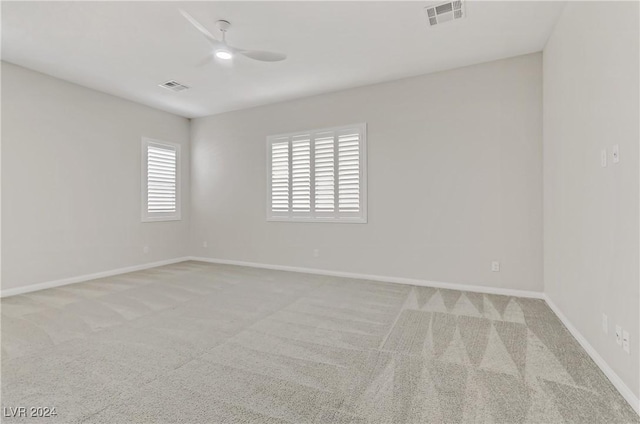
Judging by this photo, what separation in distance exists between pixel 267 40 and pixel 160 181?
3.76 meters

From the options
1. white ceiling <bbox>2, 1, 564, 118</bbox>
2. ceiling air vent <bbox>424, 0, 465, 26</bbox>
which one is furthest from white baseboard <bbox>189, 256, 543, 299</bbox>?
ceiling air vent <bbox>424, 0, 465, 26</bbox>

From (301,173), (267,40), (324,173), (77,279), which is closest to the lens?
(267,40)

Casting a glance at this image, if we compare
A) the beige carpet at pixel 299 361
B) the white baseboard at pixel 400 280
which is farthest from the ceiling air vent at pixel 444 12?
the white baseboard at pixel 400 280

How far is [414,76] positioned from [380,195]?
68.3 inches

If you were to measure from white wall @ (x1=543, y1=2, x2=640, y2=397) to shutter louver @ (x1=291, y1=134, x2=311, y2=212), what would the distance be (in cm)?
326

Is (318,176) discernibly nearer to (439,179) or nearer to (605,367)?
(439,179)

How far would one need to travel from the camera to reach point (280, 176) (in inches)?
212

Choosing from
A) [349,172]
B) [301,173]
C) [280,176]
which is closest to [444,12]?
[349,172]

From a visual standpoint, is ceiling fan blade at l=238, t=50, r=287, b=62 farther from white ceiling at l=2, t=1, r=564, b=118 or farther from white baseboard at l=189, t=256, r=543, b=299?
white baseboard at l=189, t=256, r=543, b=299

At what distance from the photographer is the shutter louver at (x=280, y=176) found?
209 inches

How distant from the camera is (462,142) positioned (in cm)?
401

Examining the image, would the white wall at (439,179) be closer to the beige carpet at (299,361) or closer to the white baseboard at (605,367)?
the beige carpet at (299,361)

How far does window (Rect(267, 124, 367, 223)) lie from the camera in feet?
15.4

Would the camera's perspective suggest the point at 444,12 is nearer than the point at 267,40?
Yes
